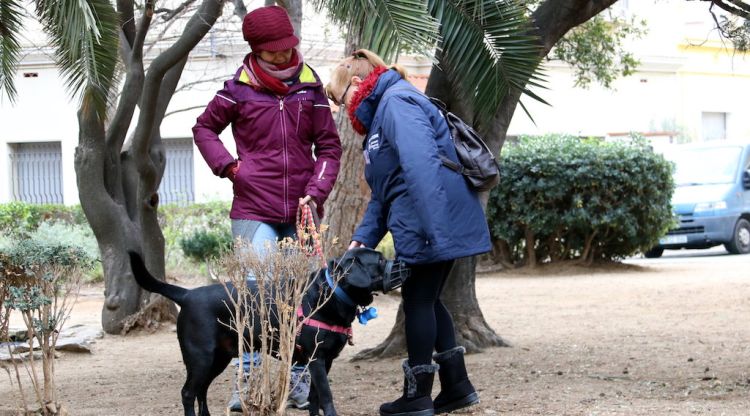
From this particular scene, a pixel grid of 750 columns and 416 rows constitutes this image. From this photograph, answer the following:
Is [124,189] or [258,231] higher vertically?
[124,189]

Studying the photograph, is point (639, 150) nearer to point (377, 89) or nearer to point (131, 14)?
point (131, 14)

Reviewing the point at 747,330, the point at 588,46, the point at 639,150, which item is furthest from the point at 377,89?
the point at 639,150

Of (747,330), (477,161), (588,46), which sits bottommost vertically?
(747,330)

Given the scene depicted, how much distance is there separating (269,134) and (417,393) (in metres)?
1.52

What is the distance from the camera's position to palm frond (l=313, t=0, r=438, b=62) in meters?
6.11

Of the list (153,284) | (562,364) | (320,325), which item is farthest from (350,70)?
(562,364)

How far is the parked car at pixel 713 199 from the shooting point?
18.7 meters

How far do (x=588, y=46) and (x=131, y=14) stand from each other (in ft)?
17.8

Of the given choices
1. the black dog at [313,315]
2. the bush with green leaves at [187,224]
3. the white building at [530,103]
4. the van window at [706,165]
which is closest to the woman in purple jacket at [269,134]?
the black dog at [313,315]

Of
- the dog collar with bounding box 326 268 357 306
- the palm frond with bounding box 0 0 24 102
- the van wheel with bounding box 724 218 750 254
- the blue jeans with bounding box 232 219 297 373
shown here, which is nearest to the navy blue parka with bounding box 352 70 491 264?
the dog collar with bounding box 326 268 357 306

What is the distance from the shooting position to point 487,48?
6684mm

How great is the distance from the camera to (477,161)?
5.28 m

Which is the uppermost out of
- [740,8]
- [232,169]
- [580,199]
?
[740,8]

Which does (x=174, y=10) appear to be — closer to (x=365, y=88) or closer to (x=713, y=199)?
(x=365, y=88)
